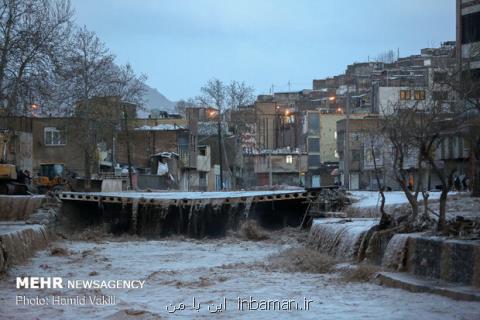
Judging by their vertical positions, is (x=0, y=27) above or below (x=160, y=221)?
above

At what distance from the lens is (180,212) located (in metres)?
33.5

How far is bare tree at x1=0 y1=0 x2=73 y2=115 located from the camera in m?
28.9

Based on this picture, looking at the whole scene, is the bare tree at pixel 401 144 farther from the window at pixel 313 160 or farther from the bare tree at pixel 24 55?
the window at pixel 313 160

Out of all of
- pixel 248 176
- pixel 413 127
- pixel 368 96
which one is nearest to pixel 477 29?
pixel 413 127

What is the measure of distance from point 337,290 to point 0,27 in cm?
1944

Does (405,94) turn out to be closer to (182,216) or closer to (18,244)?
(182,216)

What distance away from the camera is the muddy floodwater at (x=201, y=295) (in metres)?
11.5

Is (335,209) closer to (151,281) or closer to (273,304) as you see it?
(151,281)

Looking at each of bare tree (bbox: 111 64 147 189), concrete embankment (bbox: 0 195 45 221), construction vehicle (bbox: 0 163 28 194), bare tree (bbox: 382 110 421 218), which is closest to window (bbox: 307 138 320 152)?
bare tree (bbox: 111 64 147 189)

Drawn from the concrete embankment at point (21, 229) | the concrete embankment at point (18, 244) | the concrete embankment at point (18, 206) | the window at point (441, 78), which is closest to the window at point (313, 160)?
the window at point (441, 78)

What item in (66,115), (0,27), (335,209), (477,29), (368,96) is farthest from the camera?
(368,96)

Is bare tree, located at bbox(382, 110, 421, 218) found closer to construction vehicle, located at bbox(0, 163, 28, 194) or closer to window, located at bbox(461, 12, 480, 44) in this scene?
window, located at bbox(461, 12, 480, 44)

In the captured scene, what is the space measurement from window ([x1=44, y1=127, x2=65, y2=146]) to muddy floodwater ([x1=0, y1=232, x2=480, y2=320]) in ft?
117

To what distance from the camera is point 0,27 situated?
95.1ft
